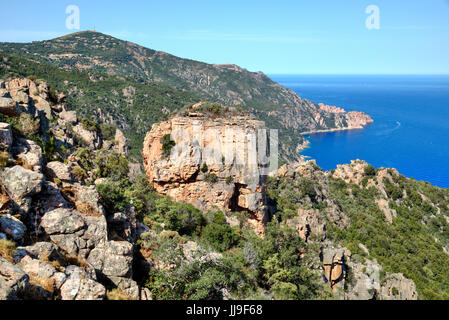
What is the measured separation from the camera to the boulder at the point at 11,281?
623cm

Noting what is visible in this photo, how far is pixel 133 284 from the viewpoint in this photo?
9.88 m

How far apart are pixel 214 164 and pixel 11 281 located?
64.5ft

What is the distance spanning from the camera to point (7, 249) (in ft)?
25.5

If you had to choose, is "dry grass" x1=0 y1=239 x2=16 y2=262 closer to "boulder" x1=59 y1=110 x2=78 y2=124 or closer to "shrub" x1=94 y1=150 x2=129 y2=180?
"shrub" x1=94 y1=150 x2=129 y2=180

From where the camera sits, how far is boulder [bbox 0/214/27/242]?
8.64m

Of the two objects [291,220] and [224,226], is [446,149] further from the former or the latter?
[224,226]

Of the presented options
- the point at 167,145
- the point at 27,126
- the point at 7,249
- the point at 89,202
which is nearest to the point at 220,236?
the point at 167,145

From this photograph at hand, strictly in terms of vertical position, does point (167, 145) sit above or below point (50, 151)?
below

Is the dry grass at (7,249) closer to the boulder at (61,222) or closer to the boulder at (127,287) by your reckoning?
the boulder at (61,222)

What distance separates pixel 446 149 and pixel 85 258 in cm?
17127

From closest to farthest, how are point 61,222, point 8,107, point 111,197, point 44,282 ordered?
point 44,282
point 61,222
point 111,197
point 8,107

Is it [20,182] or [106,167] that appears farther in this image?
[106,167]

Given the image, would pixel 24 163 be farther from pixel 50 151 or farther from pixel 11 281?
pixel 11 281
